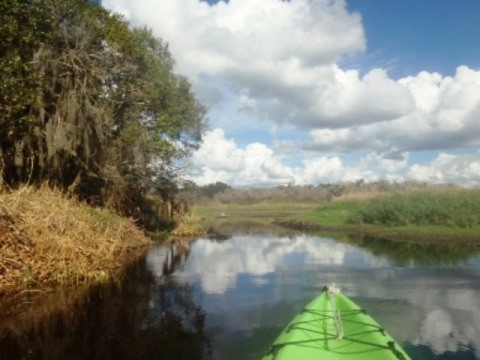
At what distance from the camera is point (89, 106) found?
21.2 m

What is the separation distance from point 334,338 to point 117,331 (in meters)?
5.47

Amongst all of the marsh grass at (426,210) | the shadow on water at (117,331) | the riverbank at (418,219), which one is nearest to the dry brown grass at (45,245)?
the shadow on water at (117,331)

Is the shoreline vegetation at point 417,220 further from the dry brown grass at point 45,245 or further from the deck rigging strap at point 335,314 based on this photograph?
the deck rigging strap at point 335,314

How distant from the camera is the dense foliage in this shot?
17359 mm

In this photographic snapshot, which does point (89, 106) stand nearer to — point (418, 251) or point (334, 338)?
point (334, 338)

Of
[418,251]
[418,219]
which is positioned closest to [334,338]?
[418,251]

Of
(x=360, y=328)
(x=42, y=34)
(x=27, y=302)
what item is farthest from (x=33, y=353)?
(x=42, y=34)

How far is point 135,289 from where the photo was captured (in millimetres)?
15320

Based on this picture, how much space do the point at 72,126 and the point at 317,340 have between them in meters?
15.8

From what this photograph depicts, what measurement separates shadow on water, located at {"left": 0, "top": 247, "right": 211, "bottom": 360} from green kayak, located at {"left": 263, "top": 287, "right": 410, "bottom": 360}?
2347 mm

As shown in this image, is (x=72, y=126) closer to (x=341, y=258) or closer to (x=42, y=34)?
(x=42, y=34)

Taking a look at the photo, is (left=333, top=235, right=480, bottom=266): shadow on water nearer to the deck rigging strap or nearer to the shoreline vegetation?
the shoreline vegetation

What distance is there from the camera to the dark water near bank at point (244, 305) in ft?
31.8

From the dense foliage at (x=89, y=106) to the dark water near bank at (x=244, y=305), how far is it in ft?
19.7
